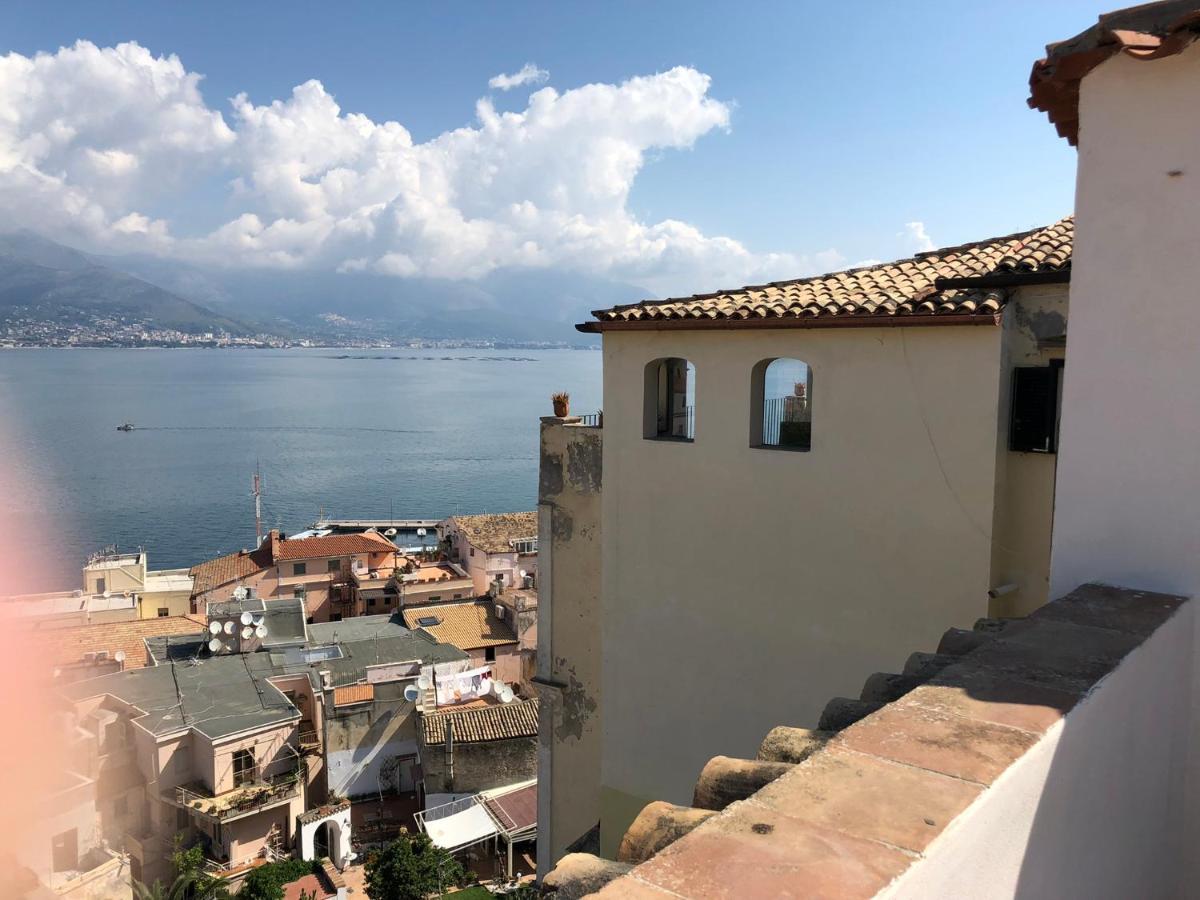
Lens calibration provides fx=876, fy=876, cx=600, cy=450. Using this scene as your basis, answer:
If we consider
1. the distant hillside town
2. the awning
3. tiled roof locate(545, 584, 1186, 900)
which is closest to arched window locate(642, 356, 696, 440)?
tiled roof locate(545, 584, 1186, 900)

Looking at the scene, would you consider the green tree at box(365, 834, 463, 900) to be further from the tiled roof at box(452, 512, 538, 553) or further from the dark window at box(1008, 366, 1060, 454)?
the tiled roof at box(452, 512, 538, 553)

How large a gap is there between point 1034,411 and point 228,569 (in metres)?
45.7

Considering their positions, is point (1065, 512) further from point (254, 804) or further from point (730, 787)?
point (254, 804)

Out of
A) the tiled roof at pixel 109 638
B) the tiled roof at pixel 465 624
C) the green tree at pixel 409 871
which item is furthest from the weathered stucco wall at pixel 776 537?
the tiled roof at pixel 109 638

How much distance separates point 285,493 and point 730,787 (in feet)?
266

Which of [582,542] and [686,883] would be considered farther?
[582,542]

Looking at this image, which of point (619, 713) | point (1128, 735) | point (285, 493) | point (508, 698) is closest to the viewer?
point (1128, 735)

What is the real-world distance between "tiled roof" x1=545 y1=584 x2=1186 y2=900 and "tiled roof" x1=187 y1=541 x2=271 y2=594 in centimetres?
4609

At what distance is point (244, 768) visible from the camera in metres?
24.8

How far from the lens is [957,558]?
7148mm

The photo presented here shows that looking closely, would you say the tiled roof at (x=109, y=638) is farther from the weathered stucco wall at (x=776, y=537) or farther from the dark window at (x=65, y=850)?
the weathered stucco wall at (x=776, y=537)

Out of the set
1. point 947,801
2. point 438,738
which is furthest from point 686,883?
point 438,738

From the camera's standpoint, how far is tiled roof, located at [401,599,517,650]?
36750 millimetres

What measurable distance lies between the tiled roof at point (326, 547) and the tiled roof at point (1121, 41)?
1795 inches
